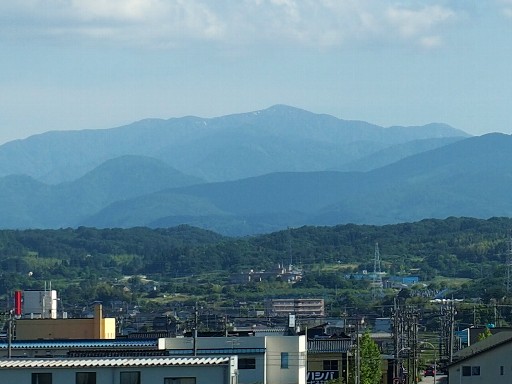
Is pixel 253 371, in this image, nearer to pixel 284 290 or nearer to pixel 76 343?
pixel 76 343

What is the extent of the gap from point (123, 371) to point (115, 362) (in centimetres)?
24

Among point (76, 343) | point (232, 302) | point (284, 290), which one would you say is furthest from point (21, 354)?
point (284, 290)

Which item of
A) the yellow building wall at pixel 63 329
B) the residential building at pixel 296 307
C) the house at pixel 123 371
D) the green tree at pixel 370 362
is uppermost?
the residential building at pixel 296 307

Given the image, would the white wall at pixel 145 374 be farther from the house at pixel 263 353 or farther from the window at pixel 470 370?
the house at pixel 263 353

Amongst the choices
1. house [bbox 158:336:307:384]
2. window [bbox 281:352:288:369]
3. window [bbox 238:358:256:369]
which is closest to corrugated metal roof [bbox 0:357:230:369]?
house [bbox 158:336:307:384]

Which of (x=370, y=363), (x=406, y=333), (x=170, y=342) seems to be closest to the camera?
(x=170, y=342)

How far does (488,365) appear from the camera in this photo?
49688 millimetres

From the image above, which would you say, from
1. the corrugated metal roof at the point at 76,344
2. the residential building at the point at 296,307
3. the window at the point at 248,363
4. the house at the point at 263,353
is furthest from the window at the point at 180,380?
the residential building at the point at 296,307

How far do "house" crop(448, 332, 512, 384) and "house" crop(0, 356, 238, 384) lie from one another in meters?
16.3

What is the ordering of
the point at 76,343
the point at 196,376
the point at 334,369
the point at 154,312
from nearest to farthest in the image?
1. the point at 196,376
2. the point at 76,343
3. the point at 334,369
4. the point at 154,312

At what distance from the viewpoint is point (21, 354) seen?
53469 millimetres

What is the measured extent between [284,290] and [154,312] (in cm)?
4737

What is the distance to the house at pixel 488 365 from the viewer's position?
48531 mm

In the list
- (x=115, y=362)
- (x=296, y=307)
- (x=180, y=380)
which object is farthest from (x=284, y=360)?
(x=296, y=307)
